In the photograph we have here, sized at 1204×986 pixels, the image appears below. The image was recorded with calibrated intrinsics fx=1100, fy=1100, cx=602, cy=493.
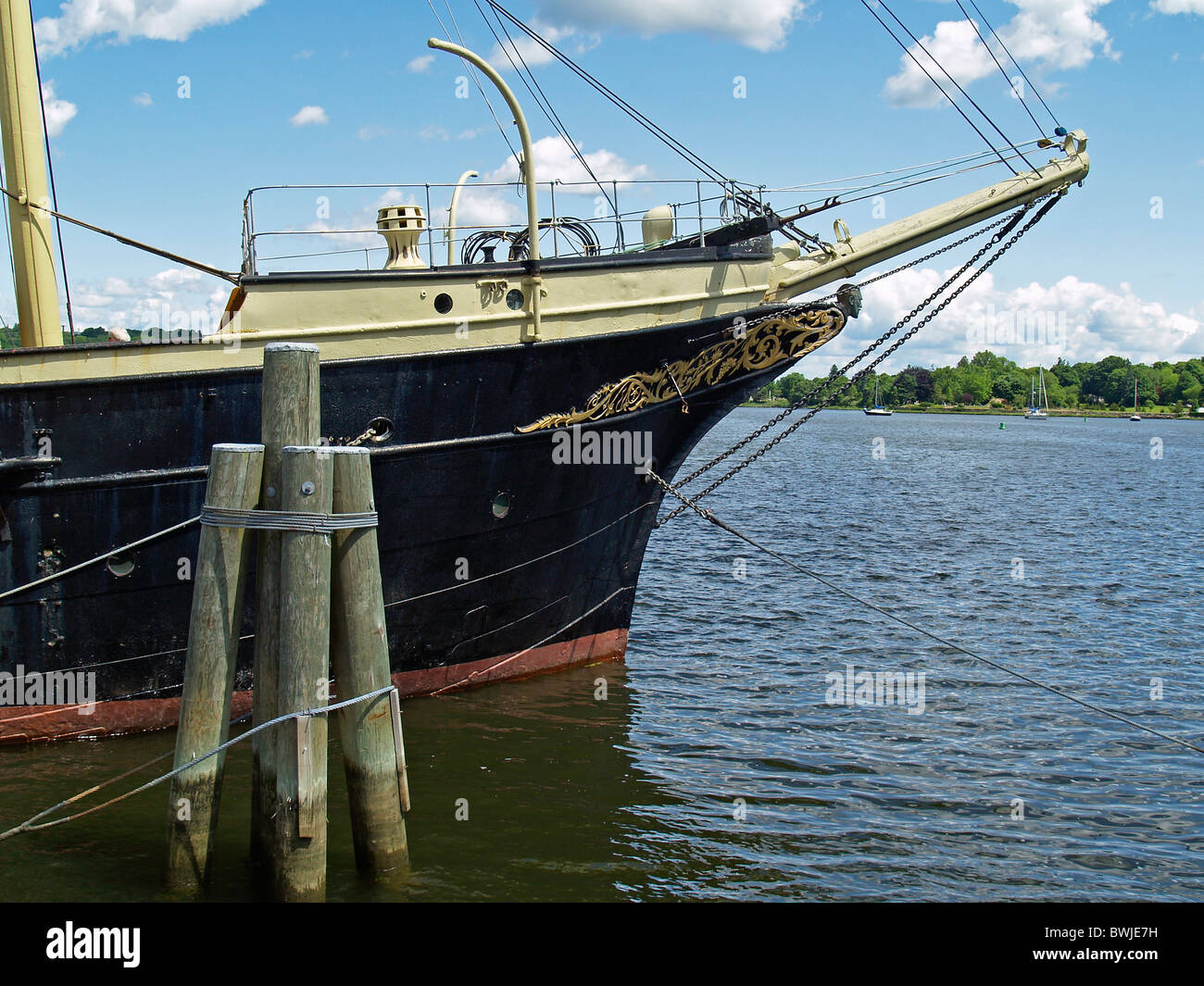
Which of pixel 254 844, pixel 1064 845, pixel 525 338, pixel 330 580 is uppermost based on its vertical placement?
pixel 525 338

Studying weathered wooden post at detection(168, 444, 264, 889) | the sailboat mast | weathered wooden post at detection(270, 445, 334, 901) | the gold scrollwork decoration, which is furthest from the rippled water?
the sailboat mast

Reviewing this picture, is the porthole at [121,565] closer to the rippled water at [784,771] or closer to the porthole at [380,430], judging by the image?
the rippled water at [784,771]

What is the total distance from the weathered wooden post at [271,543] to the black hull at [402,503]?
2.99 meters

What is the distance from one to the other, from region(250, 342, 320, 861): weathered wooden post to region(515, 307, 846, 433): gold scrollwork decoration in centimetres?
456

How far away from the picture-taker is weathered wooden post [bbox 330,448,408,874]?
578 centimetres

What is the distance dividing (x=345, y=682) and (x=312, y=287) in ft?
13.8

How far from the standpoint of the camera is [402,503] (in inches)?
361

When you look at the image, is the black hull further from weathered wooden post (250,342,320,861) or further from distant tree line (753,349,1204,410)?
distant tree line (753,349,1204,410)

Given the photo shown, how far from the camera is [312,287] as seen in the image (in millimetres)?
8938

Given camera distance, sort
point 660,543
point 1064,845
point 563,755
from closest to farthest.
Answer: point 1064,845
point 563,755
point 660,543

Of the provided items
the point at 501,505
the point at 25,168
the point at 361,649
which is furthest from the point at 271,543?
the point at 25,168
